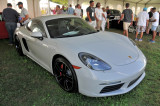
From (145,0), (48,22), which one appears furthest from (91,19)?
(145,0)

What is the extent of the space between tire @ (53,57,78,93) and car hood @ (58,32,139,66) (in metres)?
0.30

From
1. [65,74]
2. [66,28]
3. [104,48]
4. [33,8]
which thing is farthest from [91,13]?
[33,8]

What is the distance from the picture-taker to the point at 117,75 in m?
1.82

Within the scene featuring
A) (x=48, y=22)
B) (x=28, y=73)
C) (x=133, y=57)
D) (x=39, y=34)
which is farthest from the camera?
(x=28, y=73)

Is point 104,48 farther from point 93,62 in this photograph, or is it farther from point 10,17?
point 10,17

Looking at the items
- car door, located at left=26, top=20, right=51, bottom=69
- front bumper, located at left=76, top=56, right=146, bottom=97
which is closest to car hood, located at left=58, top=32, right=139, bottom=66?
front bumper, located at left=76, top=56, right=146, bottom=97

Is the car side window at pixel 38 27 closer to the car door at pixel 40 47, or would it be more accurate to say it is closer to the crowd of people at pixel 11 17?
the car door at pixel 40 47

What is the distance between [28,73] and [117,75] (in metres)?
2.23

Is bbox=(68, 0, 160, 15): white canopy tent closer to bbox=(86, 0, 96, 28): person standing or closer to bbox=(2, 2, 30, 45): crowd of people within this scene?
bbox=(86, 0, 96, 28): person standing

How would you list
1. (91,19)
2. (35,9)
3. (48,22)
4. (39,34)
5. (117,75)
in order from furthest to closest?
(35,9) → (91,19) → (48,22) → (39,34) → (117,75)

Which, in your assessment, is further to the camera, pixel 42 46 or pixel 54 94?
pixel 42 46

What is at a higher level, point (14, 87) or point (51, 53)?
point (51, 53)

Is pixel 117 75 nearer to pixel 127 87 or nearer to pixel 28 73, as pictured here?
pixel 127 87

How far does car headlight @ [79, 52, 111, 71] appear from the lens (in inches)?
73.4
